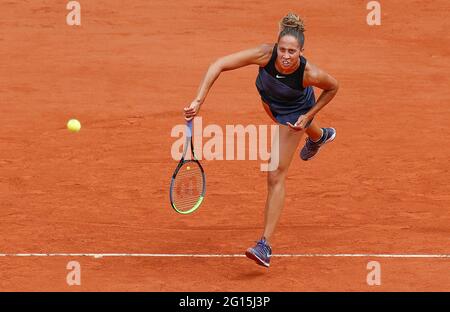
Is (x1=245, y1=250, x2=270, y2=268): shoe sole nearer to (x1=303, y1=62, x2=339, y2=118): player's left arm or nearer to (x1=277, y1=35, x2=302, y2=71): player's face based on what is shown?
(x1=303, y1=62, x2=339, y2=118): player's left arm

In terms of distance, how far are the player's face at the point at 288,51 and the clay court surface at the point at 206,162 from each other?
201 centimetres

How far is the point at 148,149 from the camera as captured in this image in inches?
531

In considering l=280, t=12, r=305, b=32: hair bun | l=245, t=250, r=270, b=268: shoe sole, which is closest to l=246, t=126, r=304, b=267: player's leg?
l=245, t=250, r=270, b=268: shoe sole

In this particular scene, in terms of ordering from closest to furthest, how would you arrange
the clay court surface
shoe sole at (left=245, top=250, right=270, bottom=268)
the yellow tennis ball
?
1. shoe sole at (left=245, top=250, right=270, bottom=268)
2. the clay court surface
3. the yellow tennis ball

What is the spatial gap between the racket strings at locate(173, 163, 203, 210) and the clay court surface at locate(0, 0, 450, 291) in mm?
552

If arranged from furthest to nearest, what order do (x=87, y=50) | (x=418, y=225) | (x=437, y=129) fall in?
(x=87, y=50)
(x=437, y=129)
(x=418, y=225)

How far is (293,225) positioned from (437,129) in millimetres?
4065

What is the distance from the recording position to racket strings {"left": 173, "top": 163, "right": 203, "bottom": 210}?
10048 mm

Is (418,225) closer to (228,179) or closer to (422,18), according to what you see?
(228,179)

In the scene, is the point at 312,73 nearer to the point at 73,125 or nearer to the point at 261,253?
the point at 261,253

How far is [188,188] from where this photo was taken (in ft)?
33.5

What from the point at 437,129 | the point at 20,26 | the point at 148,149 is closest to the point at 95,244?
the point at 148,149

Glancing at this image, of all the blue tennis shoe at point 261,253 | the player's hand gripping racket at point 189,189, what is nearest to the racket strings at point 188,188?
Answer: the player's hand gripping racket at point 189,189

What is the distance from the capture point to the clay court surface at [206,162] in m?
10.0
